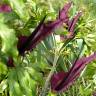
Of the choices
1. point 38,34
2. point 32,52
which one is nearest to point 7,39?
point 38,34

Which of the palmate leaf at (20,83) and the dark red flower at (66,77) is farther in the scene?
the dark red flower at (66,77)

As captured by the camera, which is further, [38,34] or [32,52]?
[32,52]

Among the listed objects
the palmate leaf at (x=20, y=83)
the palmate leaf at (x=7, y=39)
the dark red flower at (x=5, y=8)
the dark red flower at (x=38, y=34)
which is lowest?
the palmate leaf at (x=20, y=83)

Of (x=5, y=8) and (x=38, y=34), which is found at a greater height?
(x=5, y=8)

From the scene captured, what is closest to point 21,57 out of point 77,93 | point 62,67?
point 62,67

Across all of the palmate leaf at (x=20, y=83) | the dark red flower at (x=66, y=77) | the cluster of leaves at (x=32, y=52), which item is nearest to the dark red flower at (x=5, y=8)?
the cluster of leaves at (x=32, y=52)

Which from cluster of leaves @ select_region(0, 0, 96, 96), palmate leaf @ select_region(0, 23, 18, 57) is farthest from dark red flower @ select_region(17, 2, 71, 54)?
palmate leaf @ select_region(0, 23, 18, 57)

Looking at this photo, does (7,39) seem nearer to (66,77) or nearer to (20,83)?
(20,83)

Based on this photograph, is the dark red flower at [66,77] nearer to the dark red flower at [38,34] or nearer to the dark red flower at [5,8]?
the dark red flower at [38,34]

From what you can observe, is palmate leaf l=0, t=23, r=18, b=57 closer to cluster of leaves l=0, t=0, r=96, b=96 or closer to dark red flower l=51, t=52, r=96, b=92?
cluster of leaves l=0, t=0, r=96, b=96
